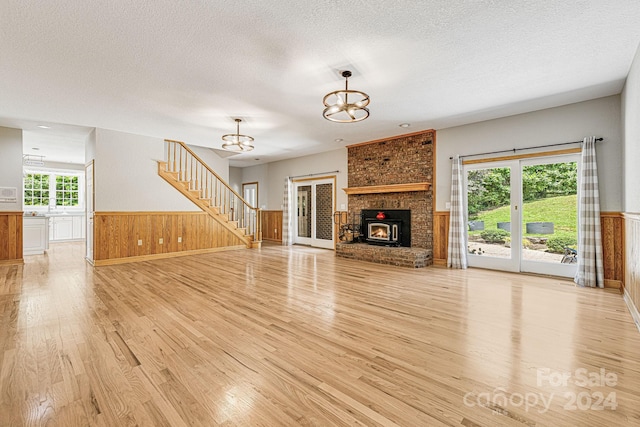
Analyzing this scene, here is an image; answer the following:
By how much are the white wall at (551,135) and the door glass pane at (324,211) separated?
336 cm

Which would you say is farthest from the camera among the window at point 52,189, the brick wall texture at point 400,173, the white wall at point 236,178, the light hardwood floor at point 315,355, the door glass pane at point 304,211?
the white wall at point 236,178

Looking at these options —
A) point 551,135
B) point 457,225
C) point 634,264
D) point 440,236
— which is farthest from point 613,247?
point 440,236

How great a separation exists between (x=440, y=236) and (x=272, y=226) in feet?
20.3

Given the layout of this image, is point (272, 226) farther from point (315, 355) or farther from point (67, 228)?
point (315, 355)

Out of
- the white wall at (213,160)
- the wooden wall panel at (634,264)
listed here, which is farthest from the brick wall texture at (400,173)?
the white wall at (213,160)

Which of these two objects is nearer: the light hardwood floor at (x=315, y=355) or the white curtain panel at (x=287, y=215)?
the light hardwood floor at (x=315, y=355)

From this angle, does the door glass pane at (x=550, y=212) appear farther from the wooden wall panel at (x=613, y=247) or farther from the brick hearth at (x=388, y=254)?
the brick hearth at (x=388, y=254)

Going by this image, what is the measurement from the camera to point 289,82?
3.91m

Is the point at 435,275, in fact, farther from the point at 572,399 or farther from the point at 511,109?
the point at 572,399

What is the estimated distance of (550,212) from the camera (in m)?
5.01

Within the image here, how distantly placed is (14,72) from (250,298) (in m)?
4.08

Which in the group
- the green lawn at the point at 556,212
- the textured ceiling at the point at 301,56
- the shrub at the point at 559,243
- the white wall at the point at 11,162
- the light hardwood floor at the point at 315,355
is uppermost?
the textured ceiling at the point at 301,56

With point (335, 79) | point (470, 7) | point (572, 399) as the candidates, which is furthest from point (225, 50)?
point (572, 399)

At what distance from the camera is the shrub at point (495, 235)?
18.0 ft
